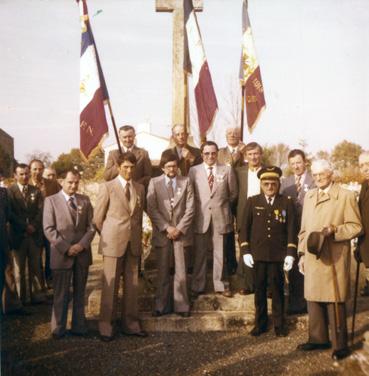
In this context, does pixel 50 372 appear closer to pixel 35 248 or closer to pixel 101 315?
pixel 101 315

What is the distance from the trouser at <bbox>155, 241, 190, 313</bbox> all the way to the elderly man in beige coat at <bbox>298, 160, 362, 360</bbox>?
1.53 meters

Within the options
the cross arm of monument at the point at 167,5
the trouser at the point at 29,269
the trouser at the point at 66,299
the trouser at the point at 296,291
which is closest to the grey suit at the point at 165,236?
the trouser at the point at 66,299

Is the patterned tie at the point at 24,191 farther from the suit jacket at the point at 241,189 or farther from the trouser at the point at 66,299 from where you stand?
the suit jacket at the point at 241,189

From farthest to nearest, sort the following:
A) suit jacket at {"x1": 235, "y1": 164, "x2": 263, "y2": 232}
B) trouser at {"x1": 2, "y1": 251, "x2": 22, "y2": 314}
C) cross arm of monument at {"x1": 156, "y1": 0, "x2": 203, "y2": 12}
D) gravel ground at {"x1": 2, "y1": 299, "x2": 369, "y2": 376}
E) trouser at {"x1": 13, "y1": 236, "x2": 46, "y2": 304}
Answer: cross arm of monument at {"x1": 156, "y1": 0, "x2": 203, "y2": 12} → trouser at {"x1": 13, "y1": 236, "x2": 46, "y2": 304} → trouser at {"x1": 2, "y1": 251, "x2": 22, "y2": 314} → suit jacket at {"x1": 235, "y1": 164, "x2": 263, "y2": 232} → gravel ground at {"x1": 2, "y1": 299, "x2": 369, "y2": 376}

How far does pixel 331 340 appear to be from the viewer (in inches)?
202

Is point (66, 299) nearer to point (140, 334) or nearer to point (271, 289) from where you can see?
point (140, 334)

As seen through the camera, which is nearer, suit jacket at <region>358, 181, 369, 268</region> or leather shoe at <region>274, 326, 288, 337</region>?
suit jacket at <region>358, 181, 369, 268</region>

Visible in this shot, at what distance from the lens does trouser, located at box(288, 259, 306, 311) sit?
6.06m

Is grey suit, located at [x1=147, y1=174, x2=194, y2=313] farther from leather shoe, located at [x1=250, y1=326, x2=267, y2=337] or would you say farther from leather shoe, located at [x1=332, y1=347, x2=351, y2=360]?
leather shoe, located at [x1=332, y1=347, x2=351, y2=360]

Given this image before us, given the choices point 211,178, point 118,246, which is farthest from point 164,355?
point 211,178

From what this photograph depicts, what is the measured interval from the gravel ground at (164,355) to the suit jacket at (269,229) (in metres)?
0.98

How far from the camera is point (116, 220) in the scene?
559 cm

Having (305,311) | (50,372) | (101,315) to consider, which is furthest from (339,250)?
(50,372)

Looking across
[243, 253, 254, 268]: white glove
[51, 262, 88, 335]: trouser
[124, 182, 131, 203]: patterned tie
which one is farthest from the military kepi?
[51, 262, 88, 335]: trouser
